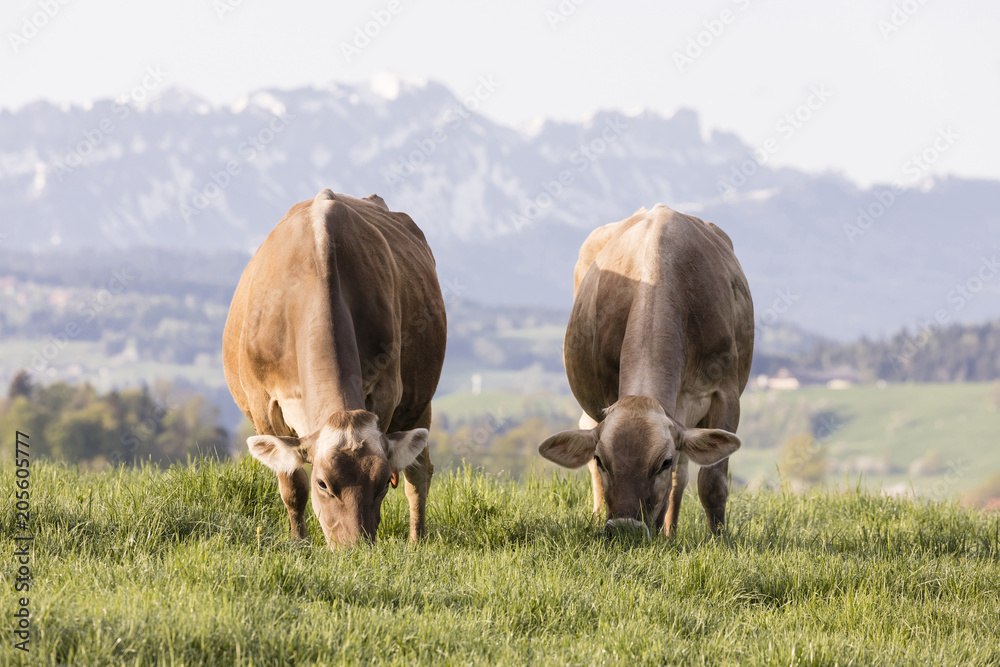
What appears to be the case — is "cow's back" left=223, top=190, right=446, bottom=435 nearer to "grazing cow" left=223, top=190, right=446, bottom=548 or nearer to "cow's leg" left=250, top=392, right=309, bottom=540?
"grazing cow" left=223, top=190, right=446, bottom=548

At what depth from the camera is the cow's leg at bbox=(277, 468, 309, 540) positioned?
703cm

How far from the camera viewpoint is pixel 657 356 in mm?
7730

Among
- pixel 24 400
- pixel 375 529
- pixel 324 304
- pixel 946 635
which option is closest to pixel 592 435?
pixel 375 529

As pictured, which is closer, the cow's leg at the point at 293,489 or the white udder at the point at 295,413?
the cow's leg at the point at 293,489

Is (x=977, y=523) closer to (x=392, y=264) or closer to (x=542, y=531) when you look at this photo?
(x=542, y=531)

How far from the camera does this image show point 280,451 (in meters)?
6.72

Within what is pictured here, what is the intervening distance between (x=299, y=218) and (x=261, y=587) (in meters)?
3.78

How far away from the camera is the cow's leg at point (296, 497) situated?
7027 millimetres

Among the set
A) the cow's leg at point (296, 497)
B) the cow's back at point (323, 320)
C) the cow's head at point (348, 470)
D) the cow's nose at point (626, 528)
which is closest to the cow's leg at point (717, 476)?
the cow's nose at point (626, 528)

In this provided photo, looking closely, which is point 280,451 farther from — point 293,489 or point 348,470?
point 348,470

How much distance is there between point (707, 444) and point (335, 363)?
2915 millimetres

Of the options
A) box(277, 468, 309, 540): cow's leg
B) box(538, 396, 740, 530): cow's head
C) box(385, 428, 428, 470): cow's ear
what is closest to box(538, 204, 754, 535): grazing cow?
box(538, 396, 740, 530): cow's head

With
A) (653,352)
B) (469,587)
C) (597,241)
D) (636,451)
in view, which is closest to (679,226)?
(653,352)

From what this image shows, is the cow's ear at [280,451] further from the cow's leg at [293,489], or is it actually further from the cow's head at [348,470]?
the cow's leg at [293,489]
